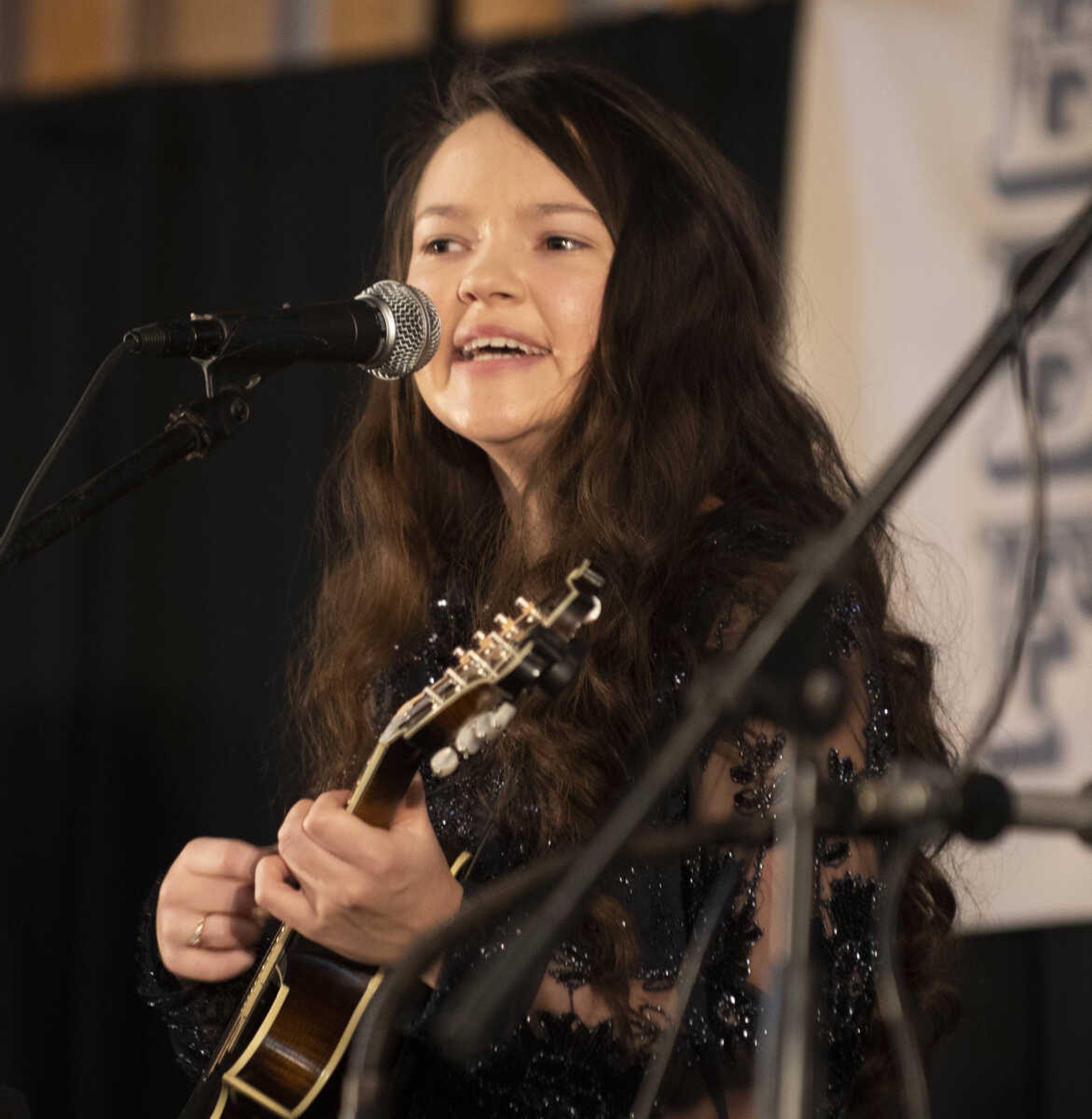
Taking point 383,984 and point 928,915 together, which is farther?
point 928,915

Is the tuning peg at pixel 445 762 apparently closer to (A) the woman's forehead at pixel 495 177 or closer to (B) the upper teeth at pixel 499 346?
(B) the upper teeth at pixel 499 346

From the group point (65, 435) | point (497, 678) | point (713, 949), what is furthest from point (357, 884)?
point (65, 435)

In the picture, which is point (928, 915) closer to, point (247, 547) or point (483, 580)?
point (483, 580)

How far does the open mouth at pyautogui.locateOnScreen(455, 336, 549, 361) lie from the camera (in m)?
1.92

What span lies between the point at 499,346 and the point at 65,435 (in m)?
0.63

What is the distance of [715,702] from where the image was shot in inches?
36.6

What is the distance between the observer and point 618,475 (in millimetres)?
1907

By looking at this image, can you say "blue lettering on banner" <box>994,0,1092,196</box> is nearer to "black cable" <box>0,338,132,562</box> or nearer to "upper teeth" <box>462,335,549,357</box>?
"upper teeth" <box>462,335,549,357</box>

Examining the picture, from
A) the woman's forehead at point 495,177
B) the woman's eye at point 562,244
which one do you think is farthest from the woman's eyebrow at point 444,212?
the woman's eye at point 562,244

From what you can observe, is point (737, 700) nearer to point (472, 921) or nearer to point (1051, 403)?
point (472, 921)

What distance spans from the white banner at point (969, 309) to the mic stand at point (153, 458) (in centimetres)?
134

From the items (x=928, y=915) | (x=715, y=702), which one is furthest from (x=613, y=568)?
(x=715, y=702)

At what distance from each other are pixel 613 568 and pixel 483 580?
336 mm

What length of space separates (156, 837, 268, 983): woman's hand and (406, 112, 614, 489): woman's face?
1.82ft
